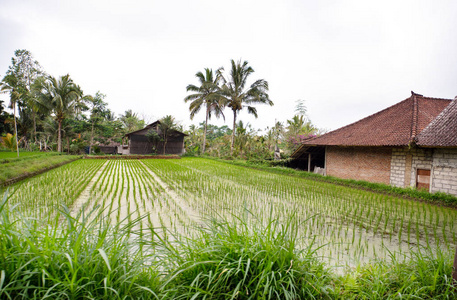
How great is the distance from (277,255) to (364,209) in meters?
4.73

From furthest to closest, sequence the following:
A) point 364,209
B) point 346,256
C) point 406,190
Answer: point 406,190 < point 364,209 < point 346,256

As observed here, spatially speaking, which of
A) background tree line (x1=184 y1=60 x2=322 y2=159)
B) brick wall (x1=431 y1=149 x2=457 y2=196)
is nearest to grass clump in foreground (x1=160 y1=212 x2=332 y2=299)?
brick wall (x1=431 y1=149 x2=457 y2=196)

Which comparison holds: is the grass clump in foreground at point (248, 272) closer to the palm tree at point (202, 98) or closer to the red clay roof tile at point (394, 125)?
the red clay roof tile at point (394, 125)

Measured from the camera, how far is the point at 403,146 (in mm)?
8523

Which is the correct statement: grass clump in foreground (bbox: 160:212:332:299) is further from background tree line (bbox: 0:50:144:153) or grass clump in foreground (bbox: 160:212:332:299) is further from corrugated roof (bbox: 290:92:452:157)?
background tree line (bbox: 0:50:144:153)

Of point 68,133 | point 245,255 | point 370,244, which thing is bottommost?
point 370,244

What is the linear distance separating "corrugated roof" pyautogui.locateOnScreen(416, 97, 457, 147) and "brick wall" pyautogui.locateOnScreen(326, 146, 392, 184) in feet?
4.78

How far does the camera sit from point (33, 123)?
28.1 meters

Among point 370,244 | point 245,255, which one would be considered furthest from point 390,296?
point 370,244

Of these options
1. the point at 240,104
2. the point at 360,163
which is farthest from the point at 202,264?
the point at 240,104

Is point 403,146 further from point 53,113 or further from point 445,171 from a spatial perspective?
point 53,113

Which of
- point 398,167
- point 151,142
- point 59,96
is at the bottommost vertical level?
point 398,167

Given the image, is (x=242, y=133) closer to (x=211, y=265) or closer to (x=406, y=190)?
(x=406, y=190)

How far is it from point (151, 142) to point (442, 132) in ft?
75.5
